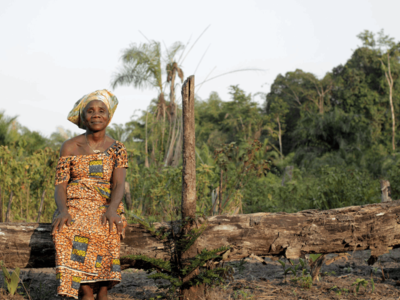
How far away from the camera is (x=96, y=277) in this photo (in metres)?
2.59

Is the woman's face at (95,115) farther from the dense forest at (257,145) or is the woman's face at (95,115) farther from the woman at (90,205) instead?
the dense forest at (257,145)

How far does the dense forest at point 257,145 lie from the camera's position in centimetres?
525

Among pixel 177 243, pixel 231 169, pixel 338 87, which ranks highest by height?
pixel 338 87

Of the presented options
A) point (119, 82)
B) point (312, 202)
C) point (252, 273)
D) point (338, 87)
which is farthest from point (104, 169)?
point (338, 87)

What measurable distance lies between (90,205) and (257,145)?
2.64 metres

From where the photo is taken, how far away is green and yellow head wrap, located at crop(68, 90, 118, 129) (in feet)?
9.08

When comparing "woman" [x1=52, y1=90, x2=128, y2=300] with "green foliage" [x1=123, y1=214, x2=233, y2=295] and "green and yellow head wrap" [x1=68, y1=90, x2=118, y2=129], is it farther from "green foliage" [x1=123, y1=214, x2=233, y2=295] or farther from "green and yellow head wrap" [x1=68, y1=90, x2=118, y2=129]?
"green foliage" [x1=123, y1=214, x2=233, y2=295]

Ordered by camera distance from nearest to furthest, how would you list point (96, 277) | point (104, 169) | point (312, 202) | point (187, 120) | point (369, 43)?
point (96, 277) < point (104, 169) < point (187, 120) < point (312, 202) < point (369, 43)

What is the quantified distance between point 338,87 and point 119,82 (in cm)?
1858

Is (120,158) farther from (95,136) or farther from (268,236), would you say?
(268,236)

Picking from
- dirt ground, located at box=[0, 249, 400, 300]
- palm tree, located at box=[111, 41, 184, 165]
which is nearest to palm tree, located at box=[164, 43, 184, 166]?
palm tree, located at box=[111, 41, 184, 165]

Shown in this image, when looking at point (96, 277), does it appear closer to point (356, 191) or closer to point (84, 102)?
point (84, 102)

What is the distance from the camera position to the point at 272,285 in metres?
3.71

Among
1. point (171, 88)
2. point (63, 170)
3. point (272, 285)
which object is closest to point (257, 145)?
point (272, 285)
